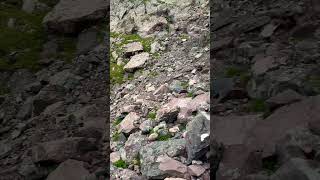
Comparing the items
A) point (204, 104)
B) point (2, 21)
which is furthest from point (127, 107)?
point (2, 21)

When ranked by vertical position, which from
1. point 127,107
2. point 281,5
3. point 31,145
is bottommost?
point 31,145

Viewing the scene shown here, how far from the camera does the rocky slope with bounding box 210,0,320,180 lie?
25.4ft

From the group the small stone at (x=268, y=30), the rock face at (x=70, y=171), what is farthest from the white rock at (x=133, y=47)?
the rock face at (x=70, y=171)

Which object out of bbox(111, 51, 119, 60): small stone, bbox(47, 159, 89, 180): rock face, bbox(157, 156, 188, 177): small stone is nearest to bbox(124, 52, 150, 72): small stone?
bbox(111, 51, 119, 60): small stone

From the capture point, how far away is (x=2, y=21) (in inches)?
805

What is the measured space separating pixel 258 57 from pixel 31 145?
237 inches

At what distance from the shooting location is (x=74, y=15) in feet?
57.1

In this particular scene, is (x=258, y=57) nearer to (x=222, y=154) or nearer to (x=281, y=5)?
(x=281, y=5)

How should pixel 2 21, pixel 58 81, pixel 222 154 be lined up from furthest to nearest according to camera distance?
1. pixel 2 21
2. pixel 58 81
3. pixel 222 154

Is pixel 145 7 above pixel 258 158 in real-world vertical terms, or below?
above

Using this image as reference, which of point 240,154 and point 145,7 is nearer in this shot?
point 240,154

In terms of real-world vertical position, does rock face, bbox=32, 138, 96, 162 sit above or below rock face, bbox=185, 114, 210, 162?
below

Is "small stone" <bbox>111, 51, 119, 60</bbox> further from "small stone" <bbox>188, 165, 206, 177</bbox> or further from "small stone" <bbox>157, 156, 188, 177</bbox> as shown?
"small stone" <bbox>188, 165, 206, 177</bbox>

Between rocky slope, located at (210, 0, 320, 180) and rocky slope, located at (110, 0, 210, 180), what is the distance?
0.39m
